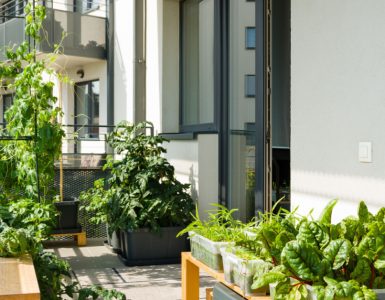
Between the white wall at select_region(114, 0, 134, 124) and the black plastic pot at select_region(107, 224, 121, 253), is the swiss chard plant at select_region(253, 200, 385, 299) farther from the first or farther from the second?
the white wall at select_region(114, 0, 134, 124)

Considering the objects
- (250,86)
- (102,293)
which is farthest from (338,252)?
(250,86)

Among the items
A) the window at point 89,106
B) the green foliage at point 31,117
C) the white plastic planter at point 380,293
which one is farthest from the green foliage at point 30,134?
the window at point 89,106

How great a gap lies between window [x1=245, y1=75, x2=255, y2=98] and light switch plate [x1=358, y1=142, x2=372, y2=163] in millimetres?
1742

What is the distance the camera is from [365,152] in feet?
10.9

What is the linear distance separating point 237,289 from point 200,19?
4348mm

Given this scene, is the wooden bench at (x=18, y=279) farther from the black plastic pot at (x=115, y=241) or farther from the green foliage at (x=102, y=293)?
the black plastic pot at (x=115, y=241)

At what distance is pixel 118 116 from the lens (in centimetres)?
889

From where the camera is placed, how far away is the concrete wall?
328 cm

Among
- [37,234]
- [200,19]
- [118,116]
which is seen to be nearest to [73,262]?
[37,234]

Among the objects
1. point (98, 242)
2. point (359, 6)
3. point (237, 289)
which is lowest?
point (98, 242)

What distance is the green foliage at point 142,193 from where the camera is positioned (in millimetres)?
5648

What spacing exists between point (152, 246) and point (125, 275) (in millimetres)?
550

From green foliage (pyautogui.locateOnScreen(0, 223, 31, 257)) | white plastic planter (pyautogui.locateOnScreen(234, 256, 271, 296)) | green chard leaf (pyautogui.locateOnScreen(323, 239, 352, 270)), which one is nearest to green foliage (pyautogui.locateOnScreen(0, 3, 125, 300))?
green foliage (pyautogui.locateOnScreen(0, 223, 31, 257))

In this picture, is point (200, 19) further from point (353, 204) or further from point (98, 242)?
point (353, 204)
